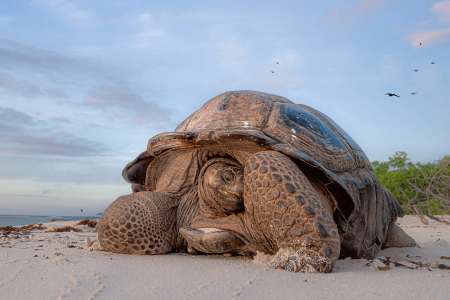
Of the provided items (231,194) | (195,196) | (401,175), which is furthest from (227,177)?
(401,175)

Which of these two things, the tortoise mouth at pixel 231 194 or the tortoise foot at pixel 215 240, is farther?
the tortoise mouth at pixel 231 194

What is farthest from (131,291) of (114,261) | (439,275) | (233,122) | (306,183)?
(439,275)

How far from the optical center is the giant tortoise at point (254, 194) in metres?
2.48

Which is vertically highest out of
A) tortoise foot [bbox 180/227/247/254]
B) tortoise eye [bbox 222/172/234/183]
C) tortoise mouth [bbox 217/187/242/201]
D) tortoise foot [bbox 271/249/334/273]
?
tortoise eye [bbox 222/172/234/183]

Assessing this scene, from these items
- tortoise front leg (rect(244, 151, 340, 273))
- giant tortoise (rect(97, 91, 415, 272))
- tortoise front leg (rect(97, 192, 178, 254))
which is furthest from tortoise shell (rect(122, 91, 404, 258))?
tortoise front leg (rect(97, 192, 178, 254))

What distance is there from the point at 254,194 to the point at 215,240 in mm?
570

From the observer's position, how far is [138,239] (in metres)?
3.08

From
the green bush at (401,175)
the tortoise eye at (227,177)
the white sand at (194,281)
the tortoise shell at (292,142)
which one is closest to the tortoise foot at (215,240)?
the white sand at (194,281)

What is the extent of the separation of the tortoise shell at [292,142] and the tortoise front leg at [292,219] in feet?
1.36

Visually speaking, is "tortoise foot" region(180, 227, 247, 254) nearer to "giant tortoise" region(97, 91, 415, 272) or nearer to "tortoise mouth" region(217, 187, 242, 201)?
"giant tortoise" region(97, 91, 415, 272)

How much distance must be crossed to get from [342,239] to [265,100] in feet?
5.38

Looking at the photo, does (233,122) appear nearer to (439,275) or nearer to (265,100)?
→ (265,100)

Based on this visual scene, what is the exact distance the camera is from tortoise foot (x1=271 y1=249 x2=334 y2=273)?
236 centimetres

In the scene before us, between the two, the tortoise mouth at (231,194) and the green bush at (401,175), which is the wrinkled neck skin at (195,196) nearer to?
the tortoise mouth at (231,194)
